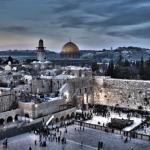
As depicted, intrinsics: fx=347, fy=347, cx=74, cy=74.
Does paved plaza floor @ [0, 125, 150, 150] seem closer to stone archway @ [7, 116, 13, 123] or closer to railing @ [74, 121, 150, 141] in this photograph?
railing @ [74, 121, 150, 141]

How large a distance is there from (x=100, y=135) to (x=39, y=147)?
19.1 ft

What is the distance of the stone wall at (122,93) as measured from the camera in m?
39.9

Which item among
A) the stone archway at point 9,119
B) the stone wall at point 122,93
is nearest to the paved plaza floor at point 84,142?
the stone archway at point 9,119

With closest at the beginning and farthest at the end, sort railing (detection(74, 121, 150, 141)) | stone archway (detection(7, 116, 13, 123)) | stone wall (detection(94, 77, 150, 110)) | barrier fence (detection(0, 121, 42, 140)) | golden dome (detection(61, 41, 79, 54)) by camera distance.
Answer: barrier fence (detection(0, 121, 42, 140)) < railing (detection(74, 121, 150, 141)) < stone archway (detection(7, 116, 13, 123)) < stone wall (detection(94, 77, 150, 110)) < golden dome (detection(61, 41, 79, 54))

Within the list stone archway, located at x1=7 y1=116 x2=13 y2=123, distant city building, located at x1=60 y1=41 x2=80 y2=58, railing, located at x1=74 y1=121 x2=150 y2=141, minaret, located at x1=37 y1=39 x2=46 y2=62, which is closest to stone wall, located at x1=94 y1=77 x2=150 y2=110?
railing, located at x1=74 y1=121 x2=150 y2=141

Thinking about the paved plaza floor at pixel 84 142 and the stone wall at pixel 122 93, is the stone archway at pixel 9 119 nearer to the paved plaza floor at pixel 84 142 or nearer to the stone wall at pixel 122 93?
the paved plaza floor at pixel 84 142

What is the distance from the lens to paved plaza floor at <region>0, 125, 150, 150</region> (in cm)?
2494

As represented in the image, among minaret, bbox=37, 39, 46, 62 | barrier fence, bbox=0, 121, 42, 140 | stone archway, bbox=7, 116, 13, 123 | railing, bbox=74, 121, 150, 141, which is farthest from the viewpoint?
minaret, bbox=37, 39, 46, 62

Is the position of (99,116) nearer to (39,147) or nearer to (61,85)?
(61,85)

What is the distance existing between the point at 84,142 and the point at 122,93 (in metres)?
16.0

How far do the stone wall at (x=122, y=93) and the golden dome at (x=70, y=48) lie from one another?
2681cm

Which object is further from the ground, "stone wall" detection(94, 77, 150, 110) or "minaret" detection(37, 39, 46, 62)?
"minaret" detection(37, 39, 46, 62)

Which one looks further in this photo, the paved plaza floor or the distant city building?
the distant city building

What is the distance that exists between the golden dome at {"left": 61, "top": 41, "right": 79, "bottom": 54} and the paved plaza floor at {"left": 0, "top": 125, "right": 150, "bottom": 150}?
4120 cm
